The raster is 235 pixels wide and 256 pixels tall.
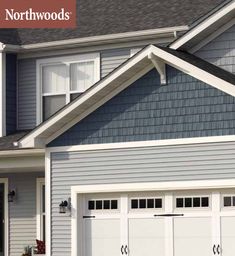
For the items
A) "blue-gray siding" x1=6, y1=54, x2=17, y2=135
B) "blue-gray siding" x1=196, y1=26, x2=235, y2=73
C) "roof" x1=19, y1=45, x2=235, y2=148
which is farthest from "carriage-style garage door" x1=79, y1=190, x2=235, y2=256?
"blue-gray siding" x1=6, y1=54, x2=17, y2=135

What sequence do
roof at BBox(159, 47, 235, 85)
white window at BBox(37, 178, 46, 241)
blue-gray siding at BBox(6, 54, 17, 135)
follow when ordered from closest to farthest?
1. roof at BBox(159, 47, 235, 85)
2. white window at BBox(37, 178, 46, 241)
3. blue-gray siding at BBox(6, 54, 17, 135)

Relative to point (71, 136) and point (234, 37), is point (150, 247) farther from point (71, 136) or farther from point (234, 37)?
point (234, 37)

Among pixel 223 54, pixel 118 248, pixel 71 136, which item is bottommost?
pixel 118 248

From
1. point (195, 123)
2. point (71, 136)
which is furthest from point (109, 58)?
point (195, 123)

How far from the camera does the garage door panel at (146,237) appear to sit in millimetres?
18125

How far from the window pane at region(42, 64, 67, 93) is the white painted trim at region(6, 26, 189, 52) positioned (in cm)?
57

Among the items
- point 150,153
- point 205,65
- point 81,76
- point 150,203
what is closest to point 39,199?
point 81,76

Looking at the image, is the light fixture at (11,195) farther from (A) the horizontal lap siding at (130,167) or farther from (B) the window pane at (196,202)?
(B) the window pane at (196,202)

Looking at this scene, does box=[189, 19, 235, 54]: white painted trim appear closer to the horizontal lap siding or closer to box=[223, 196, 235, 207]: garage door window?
the horizontal lap siding

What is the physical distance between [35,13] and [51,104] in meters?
3.00

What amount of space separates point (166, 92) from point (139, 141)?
1173 mm

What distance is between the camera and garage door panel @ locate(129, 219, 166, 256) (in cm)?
1812

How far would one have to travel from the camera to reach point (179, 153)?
58.0 ft

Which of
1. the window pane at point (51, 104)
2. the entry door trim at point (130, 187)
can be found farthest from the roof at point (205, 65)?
the window pane at point (51, 104)
